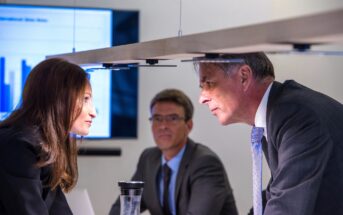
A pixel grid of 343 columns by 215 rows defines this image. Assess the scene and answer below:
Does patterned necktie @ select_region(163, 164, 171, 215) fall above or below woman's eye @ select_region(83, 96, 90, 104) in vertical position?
below

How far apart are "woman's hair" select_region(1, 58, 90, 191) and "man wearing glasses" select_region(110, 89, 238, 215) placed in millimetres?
1440

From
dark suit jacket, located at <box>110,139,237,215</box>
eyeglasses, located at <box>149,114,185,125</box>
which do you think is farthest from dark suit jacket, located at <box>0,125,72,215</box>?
eyeglasses, located at <box>149,114,185,125</box>

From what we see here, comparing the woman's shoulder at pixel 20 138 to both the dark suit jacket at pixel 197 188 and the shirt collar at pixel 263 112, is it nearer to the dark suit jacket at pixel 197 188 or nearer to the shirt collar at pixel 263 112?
the shirt collar at pixel 263 112

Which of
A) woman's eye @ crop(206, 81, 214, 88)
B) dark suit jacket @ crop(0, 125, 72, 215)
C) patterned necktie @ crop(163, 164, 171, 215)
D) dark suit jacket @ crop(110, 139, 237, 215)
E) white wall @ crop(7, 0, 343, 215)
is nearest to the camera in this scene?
dark suit jacket @ crop(0, 125, 72, 215)

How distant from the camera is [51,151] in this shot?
2521 mm

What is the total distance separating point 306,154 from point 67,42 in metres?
3.12

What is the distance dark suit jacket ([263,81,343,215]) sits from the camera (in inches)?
83.8

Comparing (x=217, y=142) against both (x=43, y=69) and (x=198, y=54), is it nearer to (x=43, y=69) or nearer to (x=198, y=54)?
(x=43, y=69)

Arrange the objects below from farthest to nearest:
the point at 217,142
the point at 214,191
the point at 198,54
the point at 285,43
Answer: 1. the point at 217,142
2. the point at 214,191
3. the point at 198,54
4. the point at 285,43

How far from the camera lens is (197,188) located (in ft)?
13.1

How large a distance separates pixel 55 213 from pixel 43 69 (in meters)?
0.52

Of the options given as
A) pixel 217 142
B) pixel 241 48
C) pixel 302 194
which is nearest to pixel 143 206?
pixel 217 142

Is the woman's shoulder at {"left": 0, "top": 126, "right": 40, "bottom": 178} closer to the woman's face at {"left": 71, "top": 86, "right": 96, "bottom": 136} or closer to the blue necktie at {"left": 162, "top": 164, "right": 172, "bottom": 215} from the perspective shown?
the woman's face at {"left": 71, "top": 86, "right": 96, "bottom": 136}

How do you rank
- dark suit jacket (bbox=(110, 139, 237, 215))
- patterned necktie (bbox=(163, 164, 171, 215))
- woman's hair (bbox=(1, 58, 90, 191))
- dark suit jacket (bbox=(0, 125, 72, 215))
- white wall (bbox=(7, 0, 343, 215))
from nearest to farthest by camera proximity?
dark suit jacket (bbox=(0, 125, 72, 215)) < woman's hair (bbox=(1, 58, 90, 191)) < dark suit jacket (bbox=(110, 139, 237, 215)) < patterned necktie (bbox=(163, 164, 171, 215)) < white wall (bbox=(7, 0, 343, 215))
